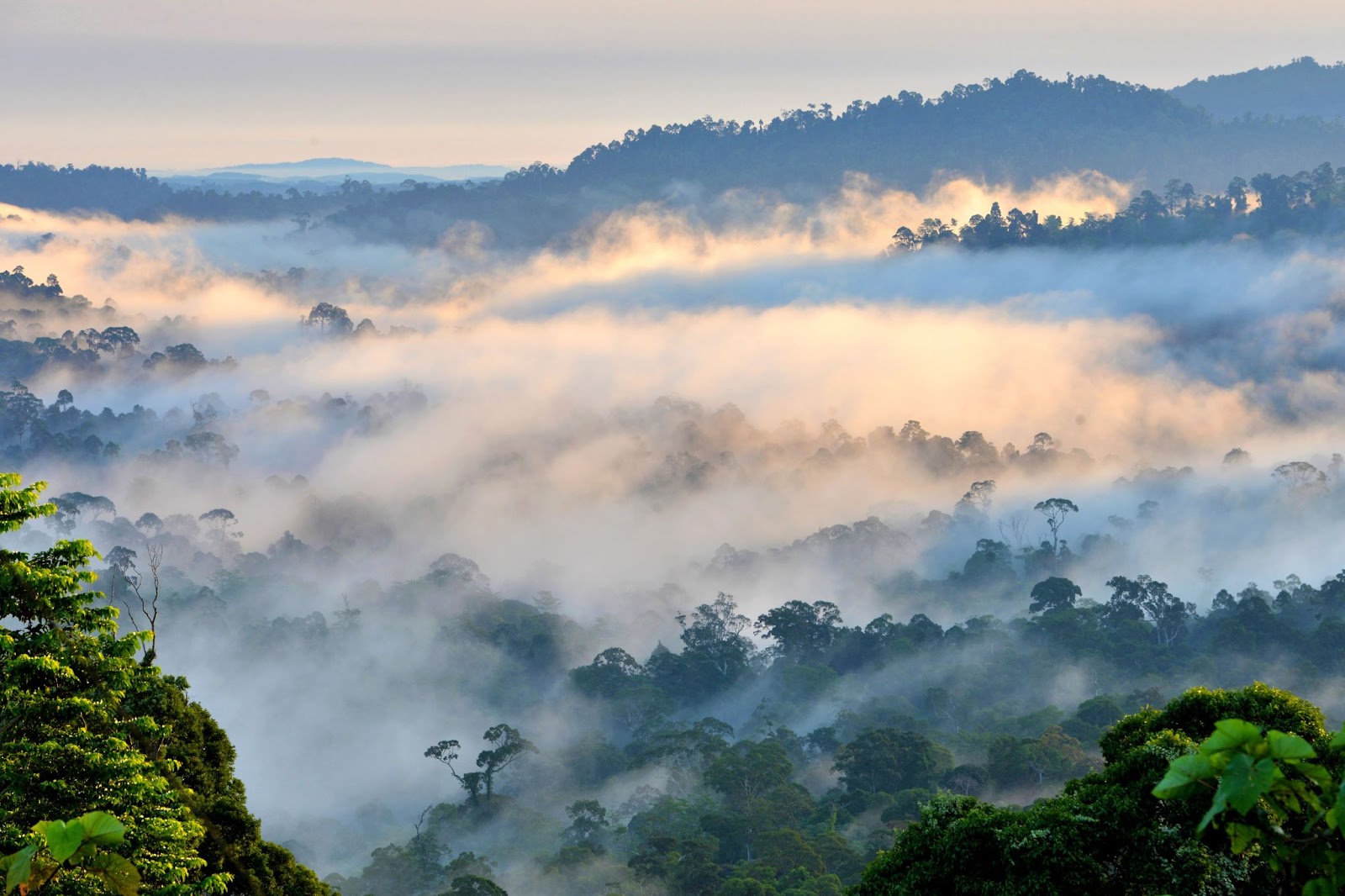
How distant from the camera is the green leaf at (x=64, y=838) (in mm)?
6707

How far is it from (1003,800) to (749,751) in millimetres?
13638

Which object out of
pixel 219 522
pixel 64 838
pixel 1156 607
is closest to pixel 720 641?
pixel 1156 607

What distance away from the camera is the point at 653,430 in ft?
582

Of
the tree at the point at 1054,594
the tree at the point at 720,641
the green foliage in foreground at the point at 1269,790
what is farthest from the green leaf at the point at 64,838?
the tree at the point at 1054,594

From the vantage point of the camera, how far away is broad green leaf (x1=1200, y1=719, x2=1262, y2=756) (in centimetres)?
592

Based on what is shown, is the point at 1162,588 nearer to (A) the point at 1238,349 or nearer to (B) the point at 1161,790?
(B) the point at 1161,790

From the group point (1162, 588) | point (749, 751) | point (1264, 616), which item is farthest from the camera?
point (1162, 588)

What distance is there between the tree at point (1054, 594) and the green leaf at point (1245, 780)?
85294 millimetres

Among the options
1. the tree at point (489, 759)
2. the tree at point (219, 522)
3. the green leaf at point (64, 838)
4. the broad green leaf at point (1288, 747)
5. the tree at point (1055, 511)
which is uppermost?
the tree at point (219, 522)

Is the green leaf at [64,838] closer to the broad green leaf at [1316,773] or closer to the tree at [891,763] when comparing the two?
the broad green leaf at [1316,773]

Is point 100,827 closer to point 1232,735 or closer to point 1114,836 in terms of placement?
point 1232,735

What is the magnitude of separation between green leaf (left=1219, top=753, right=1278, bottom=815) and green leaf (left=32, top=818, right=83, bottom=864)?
6.58 m

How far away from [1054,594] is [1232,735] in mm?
86074

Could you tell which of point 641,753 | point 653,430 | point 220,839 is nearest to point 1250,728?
point 220,839
